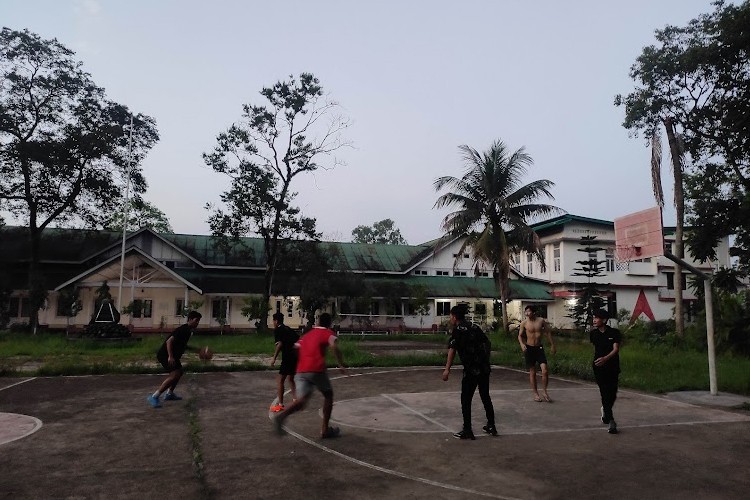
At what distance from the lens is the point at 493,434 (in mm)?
7105

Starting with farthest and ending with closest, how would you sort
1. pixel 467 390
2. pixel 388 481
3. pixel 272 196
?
pixel 272 196 → pixel 467 390 → pixel 388 481

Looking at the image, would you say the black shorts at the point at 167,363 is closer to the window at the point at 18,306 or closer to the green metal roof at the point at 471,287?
the green metal roof at the point at 471,287

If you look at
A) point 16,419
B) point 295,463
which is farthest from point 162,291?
point 295,463

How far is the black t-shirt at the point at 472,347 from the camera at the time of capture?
6.92m

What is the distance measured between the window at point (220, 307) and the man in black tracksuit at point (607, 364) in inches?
1070

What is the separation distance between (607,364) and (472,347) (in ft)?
7.99

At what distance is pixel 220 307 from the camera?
105 feet

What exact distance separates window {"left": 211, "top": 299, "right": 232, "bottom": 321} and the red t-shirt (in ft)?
85.8

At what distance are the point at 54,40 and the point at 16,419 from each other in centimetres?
2769

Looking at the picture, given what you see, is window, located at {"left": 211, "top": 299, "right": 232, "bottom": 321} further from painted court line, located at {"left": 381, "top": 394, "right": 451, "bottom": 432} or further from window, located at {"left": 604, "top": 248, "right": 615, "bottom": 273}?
window, located at {"left": 604, "top": 248, "right": 615, "bottom": 273}

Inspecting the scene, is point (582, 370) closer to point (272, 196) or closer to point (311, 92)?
point (272, 196)

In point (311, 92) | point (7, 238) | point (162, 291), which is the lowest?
point (162, 291)

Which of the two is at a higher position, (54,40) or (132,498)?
(54,40)

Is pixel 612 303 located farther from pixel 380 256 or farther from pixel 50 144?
pixel 50 144
